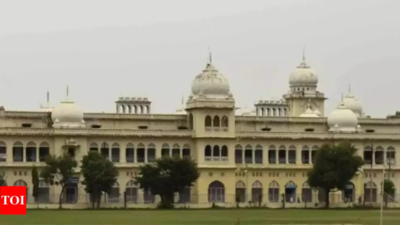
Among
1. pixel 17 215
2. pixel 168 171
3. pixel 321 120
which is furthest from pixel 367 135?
pixel 17 215

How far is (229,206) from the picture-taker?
119000mm

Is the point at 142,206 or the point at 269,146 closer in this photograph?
the point at 142,206

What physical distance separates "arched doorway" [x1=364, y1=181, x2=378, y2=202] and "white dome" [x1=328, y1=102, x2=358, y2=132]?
5267 mm

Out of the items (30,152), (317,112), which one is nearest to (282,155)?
(317,112)

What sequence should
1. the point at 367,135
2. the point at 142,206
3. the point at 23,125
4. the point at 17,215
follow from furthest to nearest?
the point at 367,135 < the point at 23,125 < the point at 142,206 < the point at 17,215

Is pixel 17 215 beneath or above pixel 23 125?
beneath

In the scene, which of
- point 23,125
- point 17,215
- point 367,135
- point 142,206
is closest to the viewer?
point 17,215

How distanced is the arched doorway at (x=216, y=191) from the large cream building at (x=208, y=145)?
9 centimetres

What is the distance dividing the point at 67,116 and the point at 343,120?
2642 centimetres

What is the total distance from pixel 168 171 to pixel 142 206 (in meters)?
3.63

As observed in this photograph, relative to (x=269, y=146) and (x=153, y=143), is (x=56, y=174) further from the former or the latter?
(x=269, y=146)

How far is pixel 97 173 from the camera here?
115m

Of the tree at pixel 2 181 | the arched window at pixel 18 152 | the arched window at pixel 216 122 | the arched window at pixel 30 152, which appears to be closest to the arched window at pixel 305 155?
the arched window at pixel 216 122

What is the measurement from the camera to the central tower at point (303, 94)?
5630 inches
